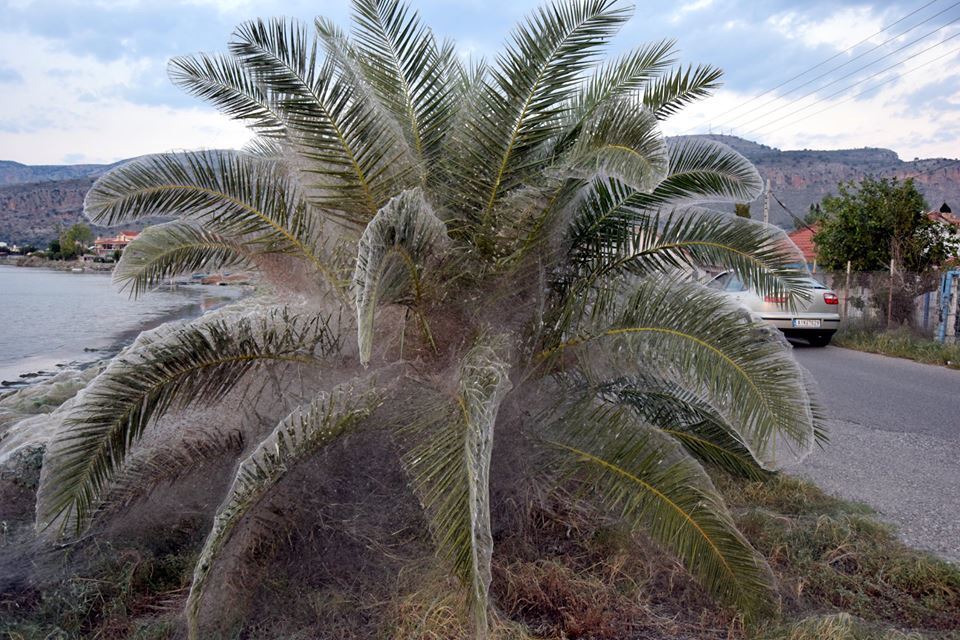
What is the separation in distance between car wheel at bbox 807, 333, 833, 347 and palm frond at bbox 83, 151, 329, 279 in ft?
46.9

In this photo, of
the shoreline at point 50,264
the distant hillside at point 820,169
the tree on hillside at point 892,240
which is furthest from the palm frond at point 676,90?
the distant hillside at point 820,169

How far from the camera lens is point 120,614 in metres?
3.77

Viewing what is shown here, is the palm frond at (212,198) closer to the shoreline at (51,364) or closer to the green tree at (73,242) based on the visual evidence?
the shoreline at (51,364)

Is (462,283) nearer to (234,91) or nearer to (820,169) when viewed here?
(234,91)

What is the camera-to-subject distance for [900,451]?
7074 millimetres

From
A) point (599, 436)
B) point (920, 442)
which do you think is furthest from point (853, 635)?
point (920, 442)

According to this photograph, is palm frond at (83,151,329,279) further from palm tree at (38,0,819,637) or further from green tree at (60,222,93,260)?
green tree at (60,222,93,260)

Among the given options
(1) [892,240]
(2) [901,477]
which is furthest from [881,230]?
(2) [901,477]

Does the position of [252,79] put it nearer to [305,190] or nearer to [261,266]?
[305,190]

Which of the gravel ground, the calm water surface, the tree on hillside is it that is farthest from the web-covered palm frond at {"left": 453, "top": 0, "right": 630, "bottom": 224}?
the tree on hillside

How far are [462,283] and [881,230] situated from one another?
15.1 meters

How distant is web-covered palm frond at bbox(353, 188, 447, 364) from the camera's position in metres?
2.98

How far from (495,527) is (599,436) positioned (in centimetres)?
86

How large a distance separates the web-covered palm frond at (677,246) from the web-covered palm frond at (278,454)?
1.65 meters
